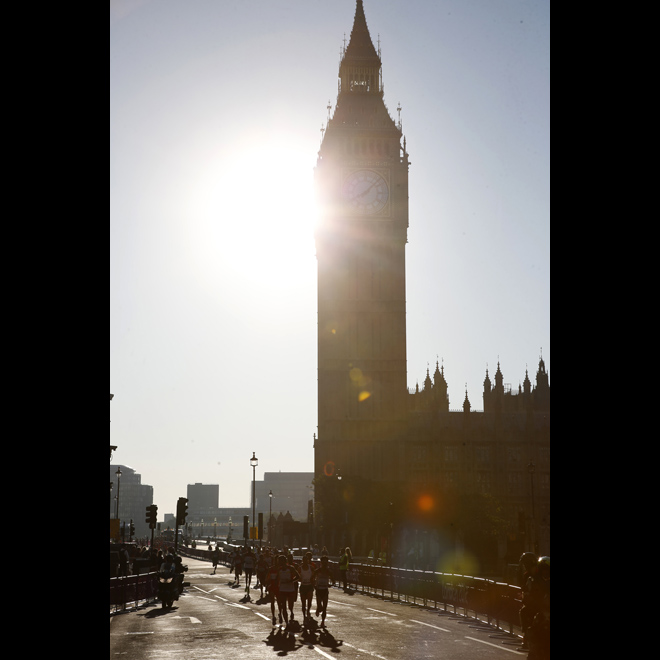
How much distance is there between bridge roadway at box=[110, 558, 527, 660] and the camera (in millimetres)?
18297

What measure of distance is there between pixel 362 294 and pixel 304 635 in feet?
304

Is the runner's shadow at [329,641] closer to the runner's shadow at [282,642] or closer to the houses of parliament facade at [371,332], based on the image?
the runner's shadow at [282,642]

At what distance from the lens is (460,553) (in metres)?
77.8

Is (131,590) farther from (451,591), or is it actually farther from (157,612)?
(451,591)

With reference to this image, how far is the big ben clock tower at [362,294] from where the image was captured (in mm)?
110938

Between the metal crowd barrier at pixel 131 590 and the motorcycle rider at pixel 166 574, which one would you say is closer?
the metal crowd barrier at pixel 131 590

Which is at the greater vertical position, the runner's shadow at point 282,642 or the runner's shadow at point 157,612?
the runner's shadow at point 282,642

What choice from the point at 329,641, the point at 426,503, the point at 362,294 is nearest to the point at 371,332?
the point at 362,294

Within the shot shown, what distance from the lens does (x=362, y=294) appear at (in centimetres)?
11375

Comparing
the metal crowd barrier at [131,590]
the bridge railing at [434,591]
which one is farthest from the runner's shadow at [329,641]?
the metal crowd barrier at [131,590]

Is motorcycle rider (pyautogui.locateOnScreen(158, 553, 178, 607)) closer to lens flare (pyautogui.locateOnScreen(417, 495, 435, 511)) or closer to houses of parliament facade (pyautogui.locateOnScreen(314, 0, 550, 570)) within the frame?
lens flare (pyautogui.locateOnScreen(417, 495, 435, 511))

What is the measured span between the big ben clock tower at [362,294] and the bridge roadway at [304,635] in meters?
79.8
